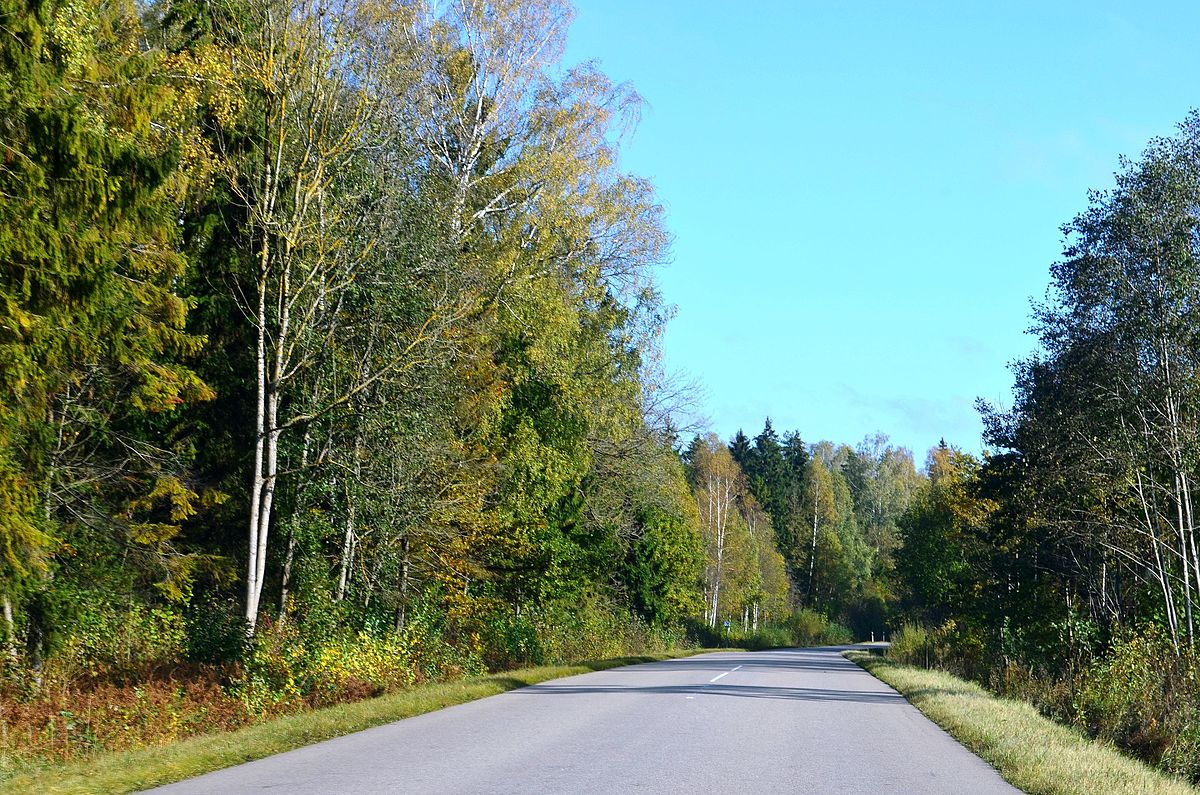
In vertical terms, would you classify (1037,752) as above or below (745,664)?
above

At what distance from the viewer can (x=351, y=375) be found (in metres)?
19.6

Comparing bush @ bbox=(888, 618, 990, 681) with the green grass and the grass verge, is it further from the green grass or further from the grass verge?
the grass verge

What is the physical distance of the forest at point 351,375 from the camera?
13797 millimetres

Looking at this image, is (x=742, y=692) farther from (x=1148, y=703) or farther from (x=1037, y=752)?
(x=1037, y=752)

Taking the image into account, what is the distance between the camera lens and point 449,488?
24.4 meters

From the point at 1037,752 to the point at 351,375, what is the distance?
40.6ft

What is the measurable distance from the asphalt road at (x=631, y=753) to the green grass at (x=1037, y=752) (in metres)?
0.28

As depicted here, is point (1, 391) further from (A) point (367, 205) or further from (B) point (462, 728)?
(A) point (367, 205)

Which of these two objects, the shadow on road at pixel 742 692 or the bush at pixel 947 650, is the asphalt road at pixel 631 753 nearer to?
the shadow on road at pixel 742 692

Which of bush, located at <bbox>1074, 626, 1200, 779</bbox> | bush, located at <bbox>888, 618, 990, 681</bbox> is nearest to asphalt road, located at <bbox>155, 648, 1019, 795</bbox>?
bush, located at <bbox>1074, 626, 1200, 779</bbox>

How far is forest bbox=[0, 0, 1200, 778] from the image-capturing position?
13797 mm

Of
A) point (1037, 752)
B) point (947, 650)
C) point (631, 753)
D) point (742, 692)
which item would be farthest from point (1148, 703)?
point (947, 650)

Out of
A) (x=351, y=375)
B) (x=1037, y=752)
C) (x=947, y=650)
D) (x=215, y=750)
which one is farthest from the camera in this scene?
(x=947, y=650)

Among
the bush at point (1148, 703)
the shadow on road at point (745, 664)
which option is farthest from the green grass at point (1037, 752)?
the shadow on road at point (745, 664)
